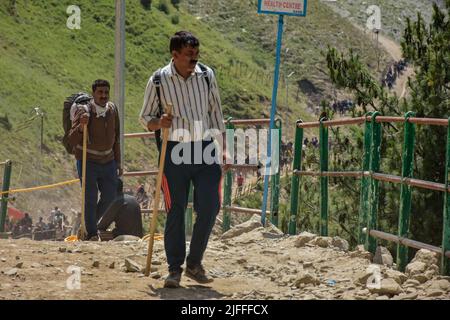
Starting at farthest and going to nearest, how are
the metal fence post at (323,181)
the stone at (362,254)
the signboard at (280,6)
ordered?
the signboard at (280,6) → the metal fence post at (323,181) → the stone at (362,254)

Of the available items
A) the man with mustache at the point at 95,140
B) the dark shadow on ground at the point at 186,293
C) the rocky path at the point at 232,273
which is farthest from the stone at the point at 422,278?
the man with mustache at the point at 95,140

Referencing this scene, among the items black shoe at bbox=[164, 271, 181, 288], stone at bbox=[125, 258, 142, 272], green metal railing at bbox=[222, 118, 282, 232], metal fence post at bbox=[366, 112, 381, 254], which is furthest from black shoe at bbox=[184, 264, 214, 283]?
green metal railing at bbox=[222, 118, 282, 232]

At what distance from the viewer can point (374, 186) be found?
1020 centimetres

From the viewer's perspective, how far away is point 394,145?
51.9 ft

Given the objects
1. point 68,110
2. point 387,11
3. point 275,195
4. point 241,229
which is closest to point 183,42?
point 241,229

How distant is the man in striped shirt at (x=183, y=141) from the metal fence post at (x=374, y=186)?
78.8 inches

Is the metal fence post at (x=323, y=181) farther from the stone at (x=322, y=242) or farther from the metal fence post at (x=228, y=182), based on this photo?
the metal fence post at (x=228, y=182)

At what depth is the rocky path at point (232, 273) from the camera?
8094 mm

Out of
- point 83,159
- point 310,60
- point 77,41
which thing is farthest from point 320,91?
point 83,159

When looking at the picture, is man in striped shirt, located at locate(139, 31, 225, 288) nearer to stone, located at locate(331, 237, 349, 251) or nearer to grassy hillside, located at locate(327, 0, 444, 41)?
stone, located at locate(331, 237, 349, 251)

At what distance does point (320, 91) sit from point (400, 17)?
120 feet

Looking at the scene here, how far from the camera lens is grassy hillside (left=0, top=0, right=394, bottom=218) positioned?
53531 millimetres

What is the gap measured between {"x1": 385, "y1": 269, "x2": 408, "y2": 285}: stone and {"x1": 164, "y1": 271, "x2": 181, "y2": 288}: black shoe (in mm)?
1522
